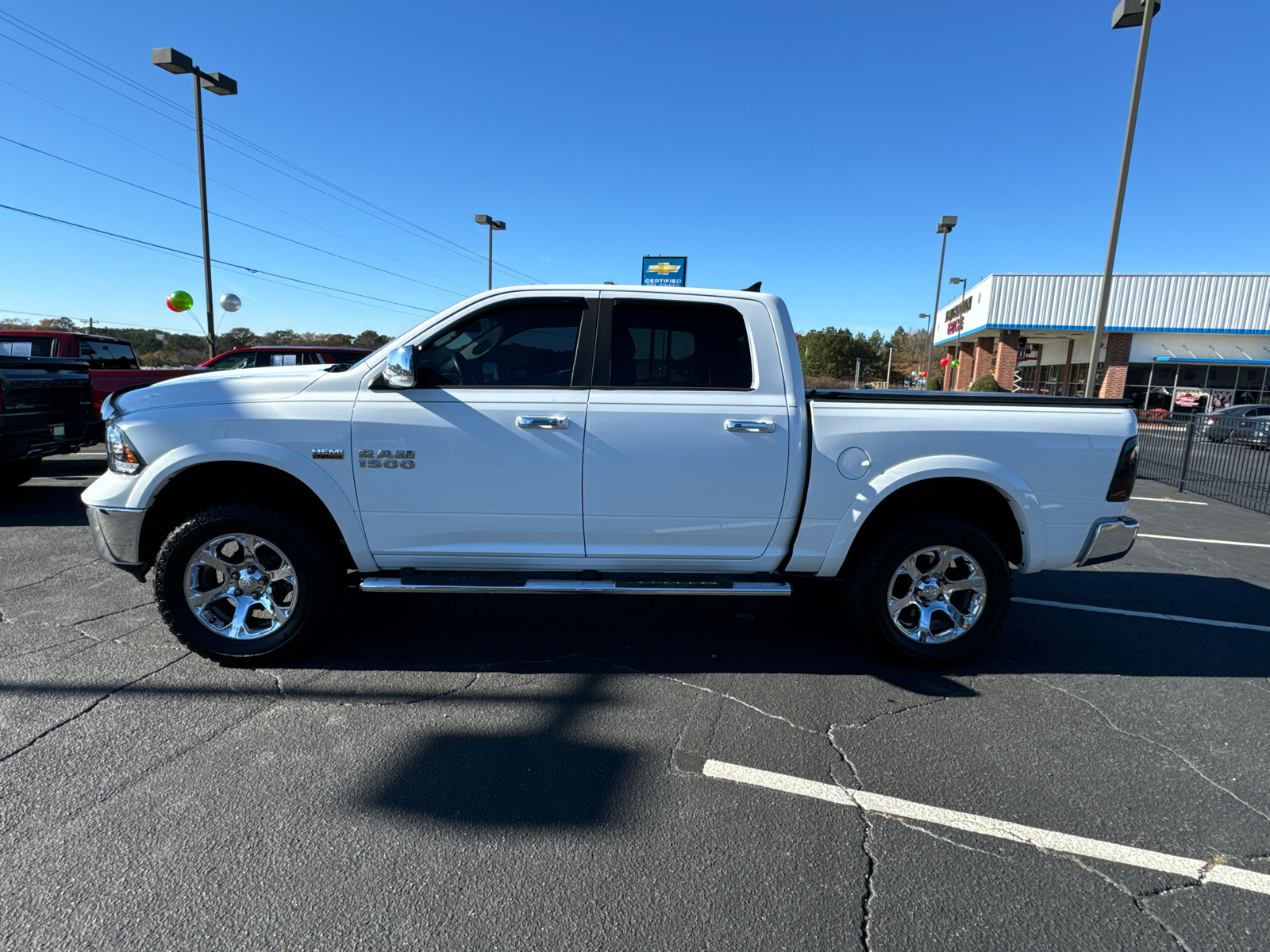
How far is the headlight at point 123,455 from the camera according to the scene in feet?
11.9

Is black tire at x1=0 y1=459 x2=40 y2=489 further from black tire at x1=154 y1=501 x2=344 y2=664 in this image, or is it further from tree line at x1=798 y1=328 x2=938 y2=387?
tree line at x1=798 y1=328 x2=938 y2=387

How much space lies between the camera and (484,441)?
3.61 meters

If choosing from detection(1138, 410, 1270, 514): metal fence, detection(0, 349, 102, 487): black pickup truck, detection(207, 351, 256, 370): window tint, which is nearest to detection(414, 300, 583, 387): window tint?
detection(0, 349, 102, 487): black pickup truck

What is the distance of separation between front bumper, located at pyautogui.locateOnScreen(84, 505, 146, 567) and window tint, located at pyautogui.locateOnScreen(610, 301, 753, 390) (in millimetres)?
2648

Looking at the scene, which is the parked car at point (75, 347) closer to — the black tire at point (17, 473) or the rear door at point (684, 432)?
the black tire at point (17, 473)

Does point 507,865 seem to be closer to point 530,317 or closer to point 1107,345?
point 530,317

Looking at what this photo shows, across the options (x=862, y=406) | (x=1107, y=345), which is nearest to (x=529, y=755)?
(x=862, y=406)

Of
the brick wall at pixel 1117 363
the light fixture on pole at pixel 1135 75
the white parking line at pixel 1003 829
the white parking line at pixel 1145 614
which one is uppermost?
the light fixture on pole at pixel 1135 75

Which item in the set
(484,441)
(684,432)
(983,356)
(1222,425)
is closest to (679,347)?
(684,432)

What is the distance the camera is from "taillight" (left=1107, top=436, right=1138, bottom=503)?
3.76 meters

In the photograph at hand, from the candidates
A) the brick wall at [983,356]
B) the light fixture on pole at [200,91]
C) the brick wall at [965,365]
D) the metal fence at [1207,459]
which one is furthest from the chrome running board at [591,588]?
the brick wall at [965,365]

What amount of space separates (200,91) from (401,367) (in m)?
17.7

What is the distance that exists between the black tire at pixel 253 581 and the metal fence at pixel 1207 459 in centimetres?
954

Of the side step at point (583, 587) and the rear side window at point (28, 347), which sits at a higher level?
the rear side window at point (28, 347)
